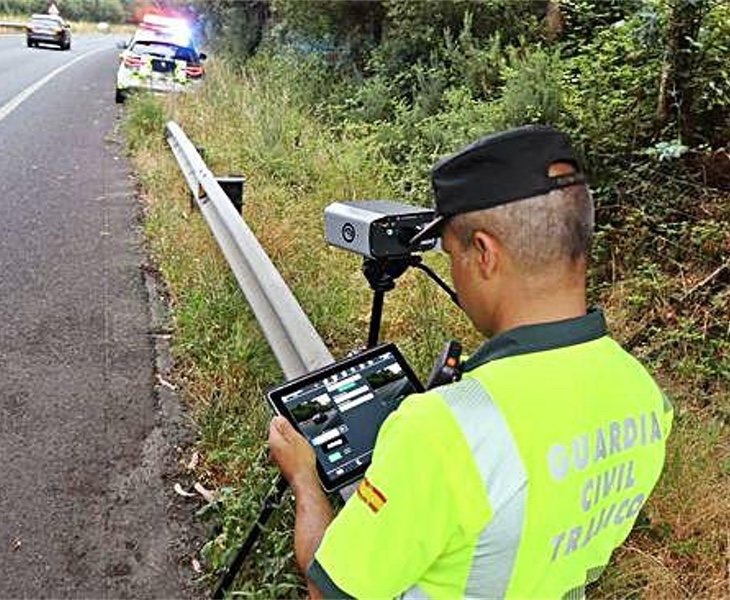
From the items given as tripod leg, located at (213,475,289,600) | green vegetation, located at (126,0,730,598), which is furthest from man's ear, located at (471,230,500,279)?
green vegetation, located at (126,0,730,598)

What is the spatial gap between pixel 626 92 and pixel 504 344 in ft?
16.8

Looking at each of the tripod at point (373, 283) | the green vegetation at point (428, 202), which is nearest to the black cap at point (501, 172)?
the tripod at point (373, 283)

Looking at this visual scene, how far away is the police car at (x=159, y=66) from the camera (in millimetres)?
12680

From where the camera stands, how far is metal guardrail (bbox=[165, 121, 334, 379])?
342 cm

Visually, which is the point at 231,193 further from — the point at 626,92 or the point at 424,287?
the point at 626,92

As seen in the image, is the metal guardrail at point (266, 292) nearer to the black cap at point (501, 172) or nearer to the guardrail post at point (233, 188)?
the guardrail post at point (233, 188)

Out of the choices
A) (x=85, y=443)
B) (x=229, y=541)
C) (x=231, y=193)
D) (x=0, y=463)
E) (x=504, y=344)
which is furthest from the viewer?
(x=231, y=193)

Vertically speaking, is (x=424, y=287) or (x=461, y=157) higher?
(x=461, y=157)

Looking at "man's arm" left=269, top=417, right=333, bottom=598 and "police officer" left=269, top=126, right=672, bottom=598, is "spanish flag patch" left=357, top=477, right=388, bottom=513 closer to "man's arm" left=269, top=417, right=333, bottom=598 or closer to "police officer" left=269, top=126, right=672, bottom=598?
"police officer" left=269, top=126, right=672, bottom=598

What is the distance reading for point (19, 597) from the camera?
8.63ft

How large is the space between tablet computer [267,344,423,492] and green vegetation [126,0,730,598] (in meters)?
0.72

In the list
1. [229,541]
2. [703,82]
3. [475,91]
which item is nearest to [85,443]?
[229,541]

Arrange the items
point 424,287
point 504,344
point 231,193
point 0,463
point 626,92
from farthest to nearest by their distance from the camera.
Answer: point 626,92 < point 231,193 < point 424,287 < point 0,463 < point 504,344

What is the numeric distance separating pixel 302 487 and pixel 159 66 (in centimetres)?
1241
